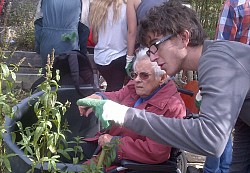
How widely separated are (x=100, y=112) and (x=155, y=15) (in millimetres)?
528

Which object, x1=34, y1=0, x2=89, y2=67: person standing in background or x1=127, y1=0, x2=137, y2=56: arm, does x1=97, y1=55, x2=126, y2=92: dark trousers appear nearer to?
x1=127, y1=0, x2=137, y2=56: arm

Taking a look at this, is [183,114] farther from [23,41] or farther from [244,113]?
[23,41]

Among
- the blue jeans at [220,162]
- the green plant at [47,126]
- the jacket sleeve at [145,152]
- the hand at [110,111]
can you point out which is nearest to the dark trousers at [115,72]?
the blue jeans at [220,162]

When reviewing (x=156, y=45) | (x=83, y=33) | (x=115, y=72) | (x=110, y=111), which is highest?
(x=156, y=45)

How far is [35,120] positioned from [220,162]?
150cm

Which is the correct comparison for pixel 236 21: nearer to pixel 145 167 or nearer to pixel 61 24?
pixel 145 167

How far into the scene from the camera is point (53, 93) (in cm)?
212

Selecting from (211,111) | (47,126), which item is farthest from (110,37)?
(211,111)

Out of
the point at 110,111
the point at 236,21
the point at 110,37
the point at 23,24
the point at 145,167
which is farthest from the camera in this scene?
the point at 23,24

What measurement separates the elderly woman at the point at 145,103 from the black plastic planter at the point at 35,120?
0.35 meters

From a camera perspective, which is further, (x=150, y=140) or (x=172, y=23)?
(x=150, y=140)

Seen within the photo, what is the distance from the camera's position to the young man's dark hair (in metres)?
2.06

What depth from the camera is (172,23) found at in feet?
6.78

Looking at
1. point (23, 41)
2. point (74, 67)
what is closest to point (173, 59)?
point (74, 67)
